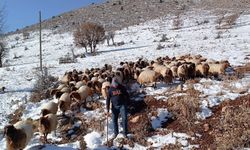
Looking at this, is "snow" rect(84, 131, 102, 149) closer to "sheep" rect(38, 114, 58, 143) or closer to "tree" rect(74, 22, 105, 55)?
"sheep" rect(38, 114, 58, 143)

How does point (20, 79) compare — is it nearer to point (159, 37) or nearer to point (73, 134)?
point (73, 134)

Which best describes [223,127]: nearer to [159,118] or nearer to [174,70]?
[159,118]

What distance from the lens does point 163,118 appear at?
41.5 ft

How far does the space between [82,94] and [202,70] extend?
514 centimetres

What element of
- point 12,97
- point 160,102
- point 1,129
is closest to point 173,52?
point 12,97

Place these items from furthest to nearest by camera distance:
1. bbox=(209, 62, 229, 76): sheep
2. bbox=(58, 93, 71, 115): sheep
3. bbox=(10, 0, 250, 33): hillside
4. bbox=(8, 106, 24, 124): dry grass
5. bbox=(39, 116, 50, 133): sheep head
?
bbox=(10, 0, 250, 33): hillside → bbox=(209, 62, 229, 76): sheep → bbox=(8, 106, 24, 124): dry grass → bbox=(58, 93, 71, 115): sheep → bbox=(39, 116, 50, 133): sheep head

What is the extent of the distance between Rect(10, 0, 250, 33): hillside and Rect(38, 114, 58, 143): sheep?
40.9m


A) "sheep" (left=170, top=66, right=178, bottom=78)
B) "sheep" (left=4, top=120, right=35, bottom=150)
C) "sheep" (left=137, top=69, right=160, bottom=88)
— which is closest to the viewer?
"sheep" (left=4, top=120, right=35, bottom=150)

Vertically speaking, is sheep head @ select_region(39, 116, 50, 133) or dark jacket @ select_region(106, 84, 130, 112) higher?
dark jacket @ select_region(106, 84, 130, 112)

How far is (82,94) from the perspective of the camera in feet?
48.5

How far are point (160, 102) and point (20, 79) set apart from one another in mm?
12103

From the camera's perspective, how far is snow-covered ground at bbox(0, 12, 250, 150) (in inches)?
518

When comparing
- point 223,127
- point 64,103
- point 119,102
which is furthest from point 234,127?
point 64,103

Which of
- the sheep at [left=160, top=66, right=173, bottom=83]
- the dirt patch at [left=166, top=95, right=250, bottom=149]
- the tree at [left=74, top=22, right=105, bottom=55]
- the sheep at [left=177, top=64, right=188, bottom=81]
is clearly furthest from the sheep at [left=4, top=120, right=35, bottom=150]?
the tree at [left=74, top=22, right=105, bottom=55]
